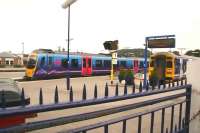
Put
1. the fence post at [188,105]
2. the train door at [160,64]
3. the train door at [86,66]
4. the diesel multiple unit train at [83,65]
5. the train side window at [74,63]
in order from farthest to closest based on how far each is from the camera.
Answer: the train door at [86,66] < the train side window at [74,63] < the train door at [160,64] < the diesel multiple unit train at [83,65] < the fence post at [188,105]

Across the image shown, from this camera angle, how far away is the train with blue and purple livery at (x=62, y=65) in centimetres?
3894

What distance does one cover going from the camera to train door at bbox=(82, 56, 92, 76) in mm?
44544

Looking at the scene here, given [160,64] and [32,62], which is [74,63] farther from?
[160,64]

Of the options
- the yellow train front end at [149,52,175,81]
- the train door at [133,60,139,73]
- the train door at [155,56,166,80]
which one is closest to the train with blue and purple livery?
the train door at [133,60,139,73]

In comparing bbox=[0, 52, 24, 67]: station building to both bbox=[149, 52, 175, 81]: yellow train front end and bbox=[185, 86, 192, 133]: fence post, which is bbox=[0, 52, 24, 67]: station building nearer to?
bbox=[149, 52, 175, 81]: yellow train front end

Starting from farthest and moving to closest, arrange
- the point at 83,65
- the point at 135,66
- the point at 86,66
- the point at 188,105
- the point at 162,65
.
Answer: the point at 135,66, the point at 86,66, the point at 83,65, the point at 162,65, the point at 188,105

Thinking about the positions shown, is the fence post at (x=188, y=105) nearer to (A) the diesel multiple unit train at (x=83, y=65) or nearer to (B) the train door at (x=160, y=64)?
(A) the diesel multiple unit train at (x=83, y=65)

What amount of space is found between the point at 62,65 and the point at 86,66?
16.2ft

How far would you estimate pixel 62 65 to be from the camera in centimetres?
4084

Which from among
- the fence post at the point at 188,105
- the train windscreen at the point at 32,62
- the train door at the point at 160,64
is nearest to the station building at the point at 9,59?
the train windscreen at the point at 32,62

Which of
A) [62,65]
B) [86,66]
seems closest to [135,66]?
[86,66]

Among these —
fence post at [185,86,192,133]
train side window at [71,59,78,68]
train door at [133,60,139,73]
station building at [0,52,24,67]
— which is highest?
fence post at [185,86,192,133]

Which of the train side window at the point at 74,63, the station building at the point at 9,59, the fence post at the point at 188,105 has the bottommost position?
the station building at the point at 9,59

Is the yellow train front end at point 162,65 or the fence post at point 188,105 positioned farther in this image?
the yellow train front end at point 162,65
